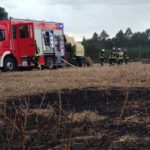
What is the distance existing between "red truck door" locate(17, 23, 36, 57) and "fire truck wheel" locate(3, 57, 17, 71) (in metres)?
0.88

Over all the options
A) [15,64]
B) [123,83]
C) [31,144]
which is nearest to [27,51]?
[15,64]

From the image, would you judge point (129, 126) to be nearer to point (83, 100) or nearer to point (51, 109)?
point (51, 109)

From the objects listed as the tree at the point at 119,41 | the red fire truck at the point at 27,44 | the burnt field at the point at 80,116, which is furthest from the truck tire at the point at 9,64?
the tree at the point at 119,41

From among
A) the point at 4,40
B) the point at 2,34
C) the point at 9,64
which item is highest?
the point at 2,34

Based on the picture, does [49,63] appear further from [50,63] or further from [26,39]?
[26,39]

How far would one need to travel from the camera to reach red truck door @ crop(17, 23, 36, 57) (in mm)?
30625

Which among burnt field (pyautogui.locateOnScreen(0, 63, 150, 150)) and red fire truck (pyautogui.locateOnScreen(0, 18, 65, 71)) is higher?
red fire truck (pyautogui.locateOnScreen(0, 18, 65, 71))

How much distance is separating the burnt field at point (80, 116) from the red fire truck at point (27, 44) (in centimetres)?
1301

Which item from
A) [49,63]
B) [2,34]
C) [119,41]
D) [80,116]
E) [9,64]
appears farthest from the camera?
[119,41]

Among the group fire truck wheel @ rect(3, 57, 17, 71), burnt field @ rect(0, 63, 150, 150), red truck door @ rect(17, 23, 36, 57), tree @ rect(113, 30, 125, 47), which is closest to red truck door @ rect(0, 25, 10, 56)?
fire truck wheel @ rect(3, 57, 17, 71)

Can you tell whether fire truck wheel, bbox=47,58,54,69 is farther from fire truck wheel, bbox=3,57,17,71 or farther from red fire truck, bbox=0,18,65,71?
fire truck wheel, bbox=3,57,17,71

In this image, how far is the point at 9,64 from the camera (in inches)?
1165

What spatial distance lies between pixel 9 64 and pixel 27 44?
1844 millimetres

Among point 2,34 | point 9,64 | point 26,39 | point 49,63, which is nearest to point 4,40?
point 2,34
